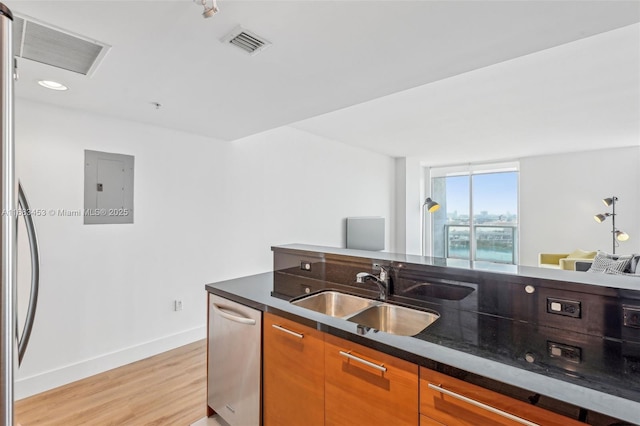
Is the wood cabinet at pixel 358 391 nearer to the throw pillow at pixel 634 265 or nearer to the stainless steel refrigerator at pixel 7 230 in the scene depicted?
the stainless steel refrigerator at pixel 7 230

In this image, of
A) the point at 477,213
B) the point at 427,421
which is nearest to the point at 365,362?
the point at 427,421

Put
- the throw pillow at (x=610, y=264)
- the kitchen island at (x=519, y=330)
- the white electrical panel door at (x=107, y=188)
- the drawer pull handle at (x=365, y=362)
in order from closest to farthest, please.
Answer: the kitchen island at (x=519, y=330)
the drawer pull handle at (x=365, y=362)
the white electrical panel door at (x=107, y=188)
the throw pillow at (x=610, y=264)

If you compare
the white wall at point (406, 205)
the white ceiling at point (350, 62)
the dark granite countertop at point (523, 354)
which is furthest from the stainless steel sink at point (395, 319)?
the white wall at point (406, 205)

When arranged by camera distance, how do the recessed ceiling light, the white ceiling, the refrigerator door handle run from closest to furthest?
the refrigerator door handle
the white ceiling
the recessed ceiling light

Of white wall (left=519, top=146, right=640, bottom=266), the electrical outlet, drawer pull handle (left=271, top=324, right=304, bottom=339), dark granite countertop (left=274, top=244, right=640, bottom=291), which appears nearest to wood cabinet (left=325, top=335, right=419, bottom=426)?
drawer pull handle (left=271, top=324, right=304, bottom=339)

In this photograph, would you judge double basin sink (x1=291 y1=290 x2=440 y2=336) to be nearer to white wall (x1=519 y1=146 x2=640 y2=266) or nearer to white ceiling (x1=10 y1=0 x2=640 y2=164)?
white ceiling (x1=10 y1=0 x2=640 y2=164)

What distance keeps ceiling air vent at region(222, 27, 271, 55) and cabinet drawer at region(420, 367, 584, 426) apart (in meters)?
1.64

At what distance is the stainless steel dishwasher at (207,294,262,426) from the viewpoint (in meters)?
1.70

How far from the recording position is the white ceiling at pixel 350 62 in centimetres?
134

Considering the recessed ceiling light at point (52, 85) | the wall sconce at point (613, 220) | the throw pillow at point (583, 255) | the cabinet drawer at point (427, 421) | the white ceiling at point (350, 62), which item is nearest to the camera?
the cabinet drawer at point (427, 421)

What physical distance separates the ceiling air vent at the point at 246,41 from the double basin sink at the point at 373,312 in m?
1.40

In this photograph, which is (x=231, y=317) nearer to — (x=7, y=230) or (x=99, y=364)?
(x=7, y=230)

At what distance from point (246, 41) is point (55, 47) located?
1.03 m

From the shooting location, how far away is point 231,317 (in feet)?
5.92
